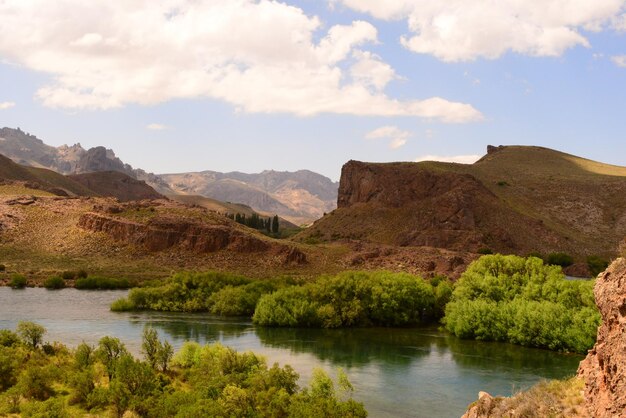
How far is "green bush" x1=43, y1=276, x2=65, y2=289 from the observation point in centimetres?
8331

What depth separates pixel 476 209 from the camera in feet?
429

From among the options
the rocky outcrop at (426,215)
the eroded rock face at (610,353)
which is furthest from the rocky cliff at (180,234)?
the eroded rock face at (610,353)

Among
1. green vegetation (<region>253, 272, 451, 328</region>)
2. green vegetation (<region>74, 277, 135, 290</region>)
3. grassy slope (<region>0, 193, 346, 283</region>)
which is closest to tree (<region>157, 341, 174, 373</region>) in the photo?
green vegetation (<region>253, 272, 451, 328</region>)

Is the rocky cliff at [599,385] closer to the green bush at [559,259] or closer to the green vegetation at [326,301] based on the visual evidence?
the green vegetation at [326,301]

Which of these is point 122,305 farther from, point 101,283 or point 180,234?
point 180,234

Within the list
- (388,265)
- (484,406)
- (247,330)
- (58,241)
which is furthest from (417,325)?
(58,241)

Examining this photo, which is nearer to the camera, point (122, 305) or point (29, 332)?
point (29, 332)

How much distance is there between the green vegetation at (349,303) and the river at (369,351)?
1729 millimetres

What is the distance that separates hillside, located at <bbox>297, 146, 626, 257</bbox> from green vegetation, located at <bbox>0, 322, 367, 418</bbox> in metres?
82.9

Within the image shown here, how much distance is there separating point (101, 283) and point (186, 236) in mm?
21192

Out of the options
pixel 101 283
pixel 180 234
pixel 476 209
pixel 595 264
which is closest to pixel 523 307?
pixel 101 283

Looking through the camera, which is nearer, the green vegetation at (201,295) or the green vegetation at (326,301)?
the green vegetation at (326,301)

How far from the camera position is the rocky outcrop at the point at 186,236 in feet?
337

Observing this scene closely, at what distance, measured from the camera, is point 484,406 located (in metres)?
18.4
